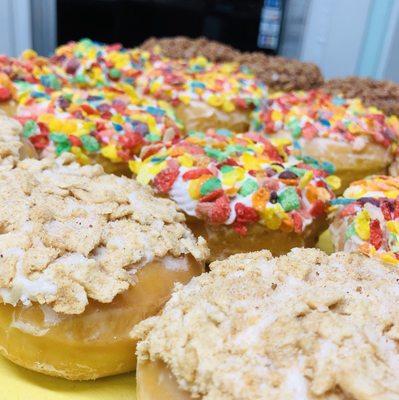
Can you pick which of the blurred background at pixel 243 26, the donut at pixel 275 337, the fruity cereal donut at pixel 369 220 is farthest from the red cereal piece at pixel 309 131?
the blurred background at pixel 243 26

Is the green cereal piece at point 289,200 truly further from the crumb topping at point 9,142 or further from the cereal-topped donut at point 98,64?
the cereal-topped donut at point 98,64

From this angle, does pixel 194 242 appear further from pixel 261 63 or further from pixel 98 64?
pixel 261 63

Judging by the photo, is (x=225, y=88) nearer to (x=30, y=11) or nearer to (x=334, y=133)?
(x=334, y=133)

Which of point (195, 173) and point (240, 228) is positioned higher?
point (195, 173)

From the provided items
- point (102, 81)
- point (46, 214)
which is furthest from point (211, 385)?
point (102, 81)

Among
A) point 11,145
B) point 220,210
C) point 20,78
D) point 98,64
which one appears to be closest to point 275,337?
point 220,210

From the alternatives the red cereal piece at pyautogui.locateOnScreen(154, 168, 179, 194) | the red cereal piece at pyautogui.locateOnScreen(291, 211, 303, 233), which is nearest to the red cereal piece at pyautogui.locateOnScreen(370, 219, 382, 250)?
the red cereal piece at pyautogui.locateOnScreen(291, 211, 303, 233)
